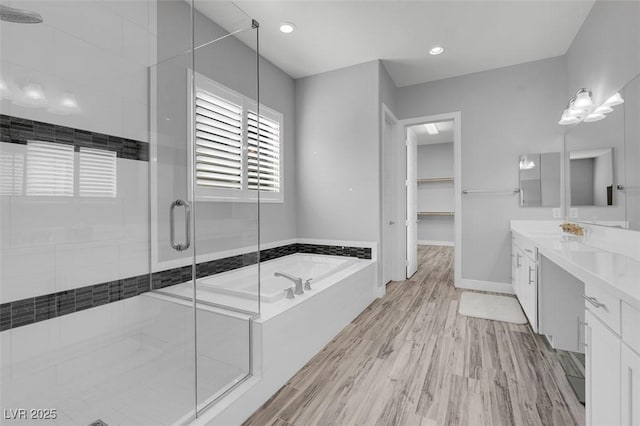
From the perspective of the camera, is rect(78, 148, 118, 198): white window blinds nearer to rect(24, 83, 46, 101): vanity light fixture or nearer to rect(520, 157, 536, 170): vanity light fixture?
rect(24, 83, 46, 101): vanity light fixture

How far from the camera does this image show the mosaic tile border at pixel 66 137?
54.9 inches

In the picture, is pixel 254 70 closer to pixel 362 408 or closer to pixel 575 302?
pixel 362 408

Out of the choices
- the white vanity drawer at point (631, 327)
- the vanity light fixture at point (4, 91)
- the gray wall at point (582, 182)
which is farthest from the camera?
the gray wall at point (582, 182)

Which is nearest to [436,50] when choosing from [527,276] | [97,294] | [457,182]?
[457,182]

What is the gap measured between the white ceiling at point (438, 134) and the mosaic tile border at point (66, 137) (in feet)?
16.8

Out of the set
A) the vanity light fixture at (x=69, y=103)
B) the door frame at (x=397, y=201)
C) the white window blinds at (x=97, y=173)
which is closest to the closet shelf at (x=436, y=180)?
the door frame at (x=397, y=201)

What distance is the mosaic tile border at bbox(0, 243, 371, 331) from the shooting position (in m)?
1.41

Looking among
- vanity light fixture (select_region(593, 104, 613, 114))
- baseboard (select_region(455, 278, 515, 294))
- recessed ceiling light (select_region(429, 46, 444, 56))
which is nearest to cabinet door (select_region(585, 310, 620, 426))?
vanity light fixture (select_region(593, 104, 613, 114))

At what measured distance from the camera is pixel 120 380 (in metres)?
1.60

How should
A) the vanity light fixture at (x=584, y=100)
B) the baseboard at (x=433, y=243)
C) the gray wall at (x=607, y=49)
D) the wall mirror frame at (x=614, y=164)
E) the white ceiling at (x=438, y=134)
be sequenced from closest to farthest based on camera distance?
the wall mirror frame at (x=614, y=164)
the gray wall at (x=607, y=49)
the vanity light fixture at (x=584, y=100)
the white ceiling at (x=438, y=134)
the baseboard at (x=433, y=243)

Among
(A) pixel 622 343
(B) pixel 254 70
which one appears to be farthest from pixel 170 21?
(A) pixel 622 343

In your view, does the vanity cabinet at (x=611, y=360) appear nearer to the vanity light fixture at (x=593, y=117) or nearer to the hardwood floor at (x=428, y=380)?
the hardwood floor at (x=428, y=380)

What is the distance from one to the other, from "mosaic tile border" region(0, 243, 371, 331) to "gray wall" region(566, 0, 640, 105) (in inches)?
115

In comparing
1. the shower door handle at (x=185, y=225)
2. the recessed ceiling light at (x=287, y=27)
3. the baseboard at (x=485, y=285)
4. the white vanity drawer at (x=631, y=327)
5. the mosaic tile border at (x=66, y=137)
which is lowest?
the baseboard at (x=485, y=285)
